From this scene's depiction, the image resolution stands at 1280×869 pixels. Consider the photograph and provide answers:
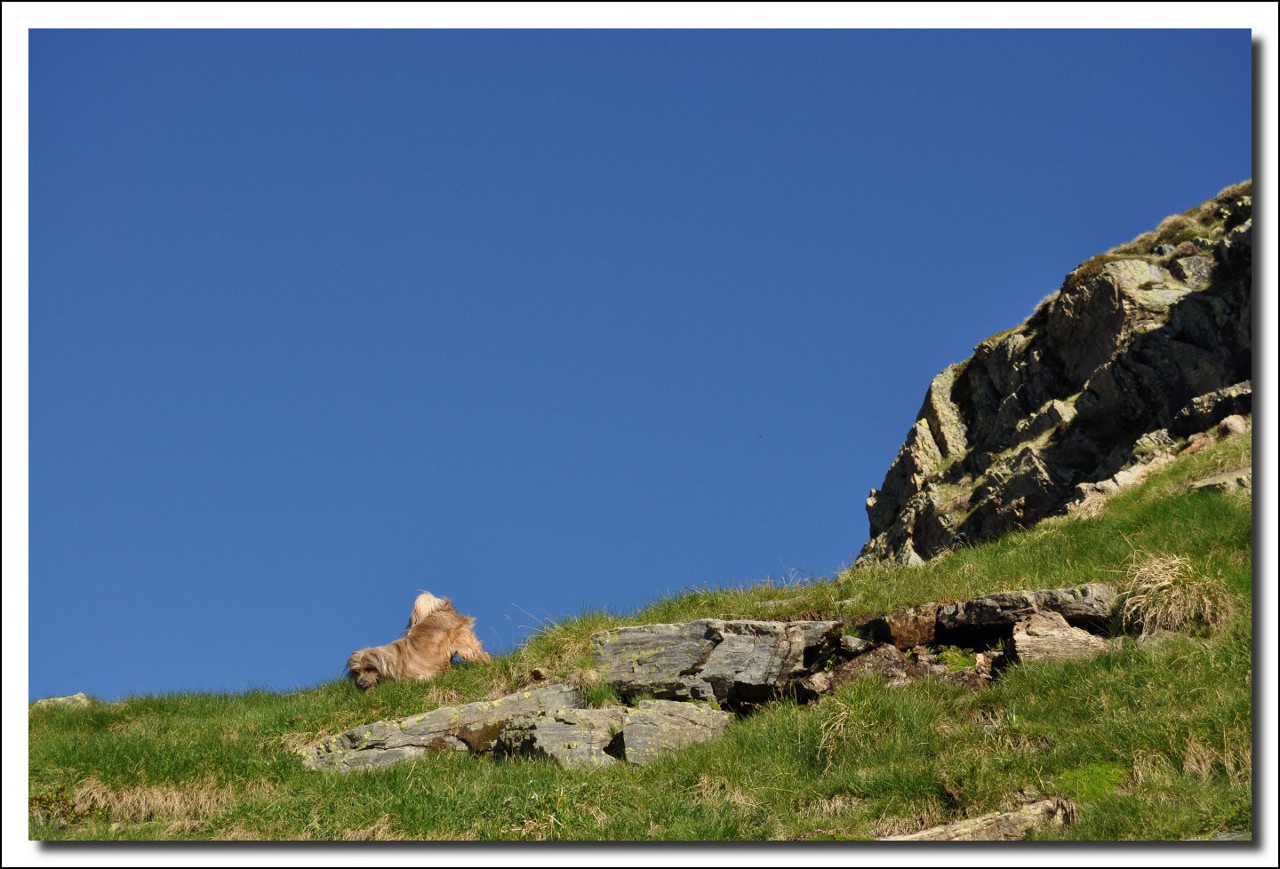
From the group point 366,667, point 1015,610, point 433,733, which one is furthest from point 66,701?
point 1015,610

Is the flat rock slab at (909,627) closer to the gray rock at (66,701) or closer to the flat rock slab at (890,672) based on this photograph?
the flat rock slab at (890,672)

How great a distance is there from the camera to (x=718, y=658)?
14.2 m

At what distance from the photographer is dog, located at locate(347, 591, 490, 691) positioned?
1577cm

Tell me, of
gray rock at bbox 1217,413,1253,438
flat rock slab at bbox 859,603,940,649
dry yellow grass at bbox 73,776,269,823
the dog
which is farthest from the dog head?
gray rock at bbox 1217,413,1253,438

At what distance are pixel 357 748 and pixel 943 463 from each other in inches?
1059

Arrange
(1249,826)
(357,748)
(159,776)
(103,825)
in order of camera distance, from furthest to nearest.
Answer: (357,748)
(159,776)
(103,825)
(1249,826)

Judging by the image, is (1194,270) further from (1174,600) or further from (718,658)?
(718,658)

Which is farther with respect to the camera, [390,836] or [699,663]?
[699,663]

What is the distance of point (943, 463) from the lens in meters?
36.7

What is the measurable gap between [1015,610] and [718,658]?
3687 millimetres

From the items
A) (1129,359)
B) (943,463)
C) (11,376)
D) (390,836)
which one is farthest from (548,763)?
(943,463)

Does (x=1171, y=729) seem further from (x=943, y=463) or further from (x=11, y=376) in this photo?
(x=943, y=463)

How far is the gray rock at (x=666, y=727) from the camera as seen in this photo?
12445 mm

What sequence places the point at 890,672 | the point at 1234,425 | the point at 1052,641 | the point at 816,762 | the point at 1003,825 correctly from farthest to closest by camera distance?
the point at 1234,425 → the point at 890,672 → the point at 1052,641 → the point at 816,762 → the point at 1003,825
